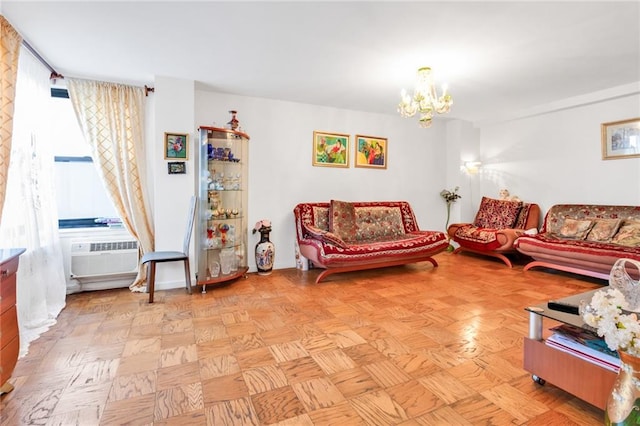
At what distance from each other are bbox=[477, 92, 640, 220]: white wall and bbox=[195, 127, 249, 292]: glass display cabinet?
4560mm

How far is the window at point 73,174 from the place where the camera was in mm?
3531

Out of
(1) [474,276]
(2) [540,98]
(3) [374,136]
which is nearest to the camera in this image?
(1) [474,276]

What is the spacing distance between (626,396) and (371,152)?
4425mm

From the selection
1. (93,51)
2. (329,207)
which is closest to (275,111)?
(329,207)

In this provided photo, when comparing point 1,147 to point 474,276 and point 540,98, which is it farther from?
point 540,98

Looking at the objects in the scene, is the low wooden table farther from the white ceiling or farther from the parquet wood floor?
the white ceiling

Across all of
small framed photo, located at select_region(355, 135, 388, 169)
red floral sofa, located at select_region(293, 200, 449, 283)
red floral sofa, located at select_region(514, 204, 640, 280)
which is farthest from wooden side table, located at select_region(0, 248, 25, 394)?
red floral sofa, located at select_region(514, 204, 640, 280)

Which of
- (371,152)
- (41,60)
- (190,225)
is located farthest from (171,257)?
(371,152)

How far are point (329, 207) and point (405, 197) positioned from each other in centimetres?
174

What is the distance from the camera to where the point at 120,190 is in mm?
3498

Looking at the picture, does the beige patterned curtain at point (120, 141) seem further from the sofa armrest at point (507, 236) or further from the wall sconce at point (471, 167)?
the wall sconce at point (471, 167)

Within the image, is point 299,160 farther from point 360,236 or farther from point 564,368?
point 564,368

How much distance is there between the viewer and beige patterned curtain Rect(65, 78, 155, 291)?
3.42 metres

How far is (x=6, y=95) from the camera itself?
220 cm
